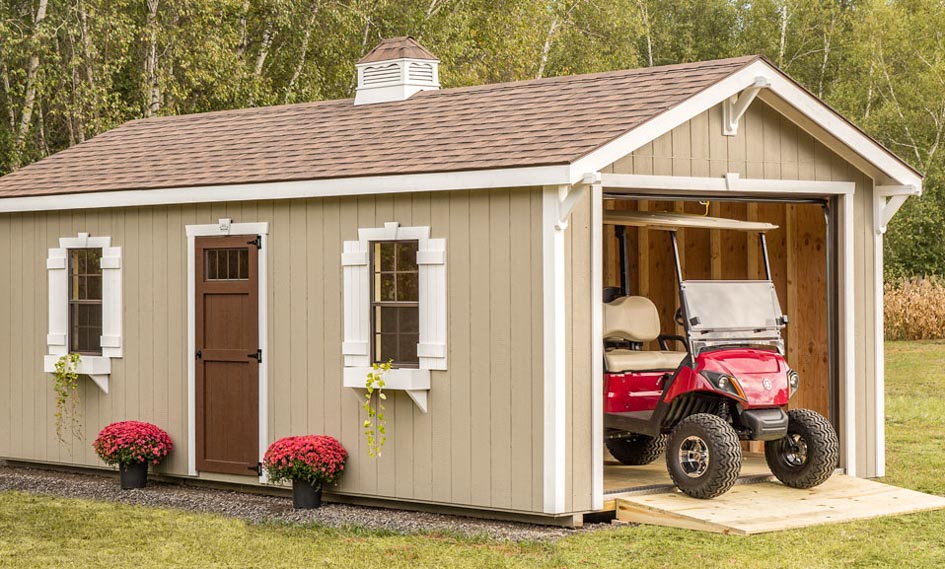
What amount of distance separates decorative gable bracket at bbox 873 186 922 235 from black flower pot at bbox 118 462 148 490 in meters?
6.26

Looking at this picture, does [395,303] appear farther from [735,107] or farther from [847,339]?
[847,339]

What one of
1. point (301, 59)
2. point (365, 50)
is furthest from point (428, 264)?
point (365, 50)

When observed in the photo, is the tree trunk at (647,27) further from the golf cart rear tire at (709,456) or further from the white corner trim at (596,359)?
the golf cart rear tire at (709,456)

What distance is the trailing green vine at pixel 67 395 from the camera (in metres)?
12.8

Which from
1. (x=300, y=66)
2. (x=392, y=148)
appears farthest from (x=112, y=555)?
(x=300, y=66)

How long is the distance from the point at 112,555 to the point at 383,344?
2581 millimetres

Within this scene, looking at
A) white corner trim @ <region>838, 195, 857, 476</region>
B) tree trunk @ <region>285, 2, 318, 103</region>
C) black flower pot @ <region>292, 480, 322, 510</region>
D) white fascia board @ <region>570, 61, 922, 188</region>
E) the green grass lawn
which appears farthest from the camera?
tree trunk @ <region>285, 2, 318, 103</region>

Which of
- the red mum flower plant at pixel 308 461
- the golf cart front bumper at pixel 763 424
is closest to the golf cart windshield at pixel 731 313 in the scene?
the golf cart front bumper at pixel 763 424

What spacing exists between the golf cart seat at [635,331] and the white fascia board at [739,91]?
1743 millimetres

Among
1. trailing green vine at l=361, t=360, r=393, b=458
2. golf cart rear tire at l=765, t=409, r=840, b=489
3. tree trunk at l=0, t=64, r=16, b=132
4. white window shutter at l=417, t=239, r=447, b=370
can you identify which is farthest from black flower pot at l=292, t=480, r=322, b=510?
tree trunk at l=0, t=64, r=16, b=132

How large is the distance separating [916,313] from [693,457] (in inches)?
693

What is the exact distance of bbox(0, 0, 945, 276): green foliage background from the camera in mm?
19953

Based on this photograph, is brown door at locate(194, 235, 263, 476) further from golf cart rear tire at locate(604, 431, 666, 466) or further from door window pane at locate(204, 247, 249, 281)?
golf cart rear tire at locate(604, 431, 666, 466)

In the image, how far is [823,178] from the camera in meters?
11.5
